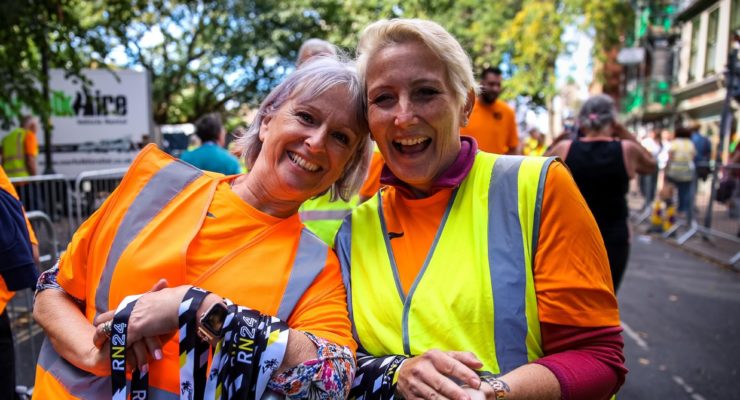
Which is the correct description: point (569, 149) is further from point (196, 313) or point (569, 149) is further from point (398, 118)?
point (196, 313)

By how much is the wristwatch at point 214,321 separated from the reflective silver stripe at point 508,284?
71 centimetres

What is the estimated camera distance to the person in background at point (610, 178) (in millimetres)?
3961

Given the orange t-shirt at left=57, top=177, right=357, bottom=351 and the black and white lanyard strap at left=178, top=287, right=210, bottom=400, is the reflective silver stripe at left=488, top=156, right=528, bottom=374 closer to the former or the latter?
the orange t-shirt at left=57, top=177, right=357, bottom=351

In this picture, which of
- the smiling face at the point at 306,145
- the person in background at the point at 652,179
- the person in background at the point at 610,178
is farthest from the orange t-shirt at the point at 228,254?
the person in background at the point at 652,179

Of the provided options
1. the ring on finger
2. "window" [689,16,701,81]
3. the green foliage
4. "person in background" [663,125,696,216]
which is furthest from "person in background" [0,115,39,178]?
"window" [689,16,701,81]

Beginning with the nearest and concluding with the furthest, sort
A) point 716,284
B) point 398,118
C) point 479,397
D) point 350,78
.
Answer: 1. point 479,397
2. point 398,118
3. point 350,78
4. point 716,284

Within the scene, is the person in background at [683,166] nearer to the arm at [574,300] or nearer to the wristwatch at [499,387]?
the arm at [574,300]

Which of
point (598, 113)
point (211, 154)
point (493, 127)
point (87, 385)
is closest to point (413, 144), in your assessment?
point (87, 385)

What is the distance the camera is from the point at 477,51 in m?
17.2

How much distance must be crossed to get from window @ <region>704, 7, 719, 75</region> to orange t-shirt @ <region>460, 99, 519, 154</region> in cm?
1863

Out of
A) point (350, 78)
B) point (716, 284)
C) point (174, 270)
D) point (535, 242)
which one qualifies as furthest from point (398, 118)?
point (716, 284)

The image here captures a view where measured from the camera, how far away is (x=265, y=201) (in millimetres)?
1832

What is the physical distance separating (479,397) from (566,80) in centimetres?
1727

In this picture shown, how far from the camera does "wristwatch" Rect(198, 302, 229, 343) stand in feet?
4.51
